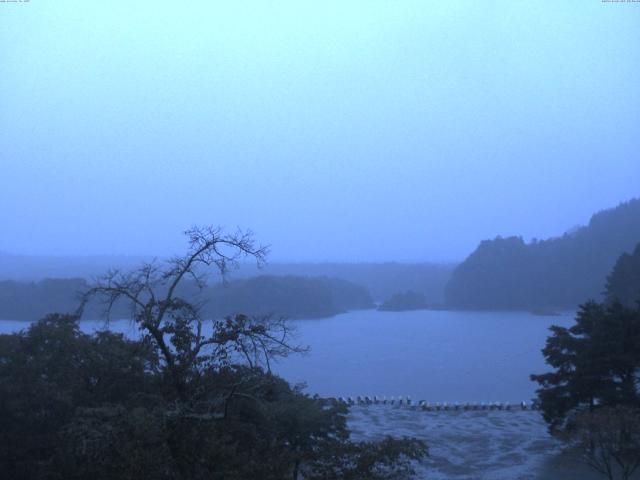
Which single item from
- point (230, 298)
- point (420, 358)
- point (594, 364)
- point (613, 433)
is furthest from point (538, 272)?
point (613, 433)

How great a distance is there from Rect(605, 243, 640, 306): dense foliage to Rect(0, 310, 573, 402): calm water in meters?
3.97

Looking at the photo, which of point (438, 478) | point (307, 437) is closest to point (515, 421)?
point (438, 478)

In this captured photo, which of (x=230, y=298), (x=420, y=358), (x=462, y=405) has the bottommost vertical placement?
(x=462, y=405)

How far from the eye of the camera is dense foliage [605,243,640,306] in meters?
25.1

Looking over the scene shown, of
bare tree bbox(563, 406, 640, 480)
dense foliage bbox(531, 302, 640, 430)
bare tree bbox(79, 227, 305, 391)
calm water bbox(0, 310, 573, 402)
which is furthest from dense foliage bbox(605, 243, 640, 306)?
bare tree bbox(79, 227, 305, 391)

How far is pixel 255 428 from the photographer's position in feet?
19.0

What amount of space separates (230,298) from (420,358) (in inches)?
331

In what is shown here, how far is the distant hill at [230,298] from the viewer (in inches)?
924

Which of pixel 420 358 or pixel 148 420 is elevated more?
pixel 148 420

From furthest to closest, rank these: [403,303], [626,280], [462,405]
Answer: [403,303] → [626,280] → [462,405]

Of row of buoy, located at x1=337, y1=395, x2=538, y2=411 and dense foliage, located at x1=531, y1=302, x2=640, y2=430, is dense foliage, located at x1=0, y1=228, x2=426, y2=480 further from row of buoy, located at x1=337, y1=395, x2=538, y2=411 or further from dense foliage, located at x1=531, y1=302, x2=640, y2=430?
row of buoy, located at x1=337, y1=395, x2=538, y2=411

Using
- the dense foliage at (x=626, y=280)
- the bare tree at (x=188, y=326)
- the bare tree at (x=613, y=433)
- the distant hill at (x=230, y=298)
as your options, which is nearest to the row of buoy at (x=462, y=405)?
the distant hill at (x=230, y=298)

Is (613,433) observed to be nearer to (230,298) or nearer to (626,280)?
(230,298)

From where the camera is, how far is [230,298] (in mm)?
24547
